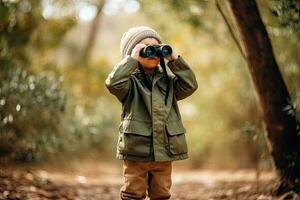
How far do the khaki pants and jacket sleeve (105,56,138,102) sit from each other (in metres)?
0.49

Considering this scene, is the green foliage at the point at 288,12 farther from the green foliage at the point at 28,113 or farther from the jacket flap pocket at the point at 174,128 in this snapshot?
the green foliage at the point at 28,113

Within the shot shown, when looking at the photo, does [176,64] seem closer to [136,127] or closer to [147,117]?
[147,117]

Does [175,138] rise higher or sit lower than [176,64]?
lower

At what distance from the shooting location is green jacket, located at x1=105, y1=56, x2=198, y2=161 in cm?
331

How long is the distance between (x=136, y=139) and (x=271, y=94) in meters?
1.58

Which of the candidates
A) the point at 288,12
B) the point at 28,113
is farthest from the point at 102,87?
the point at 288,12

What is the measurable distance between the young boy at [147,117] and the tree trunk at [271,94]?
101 cm

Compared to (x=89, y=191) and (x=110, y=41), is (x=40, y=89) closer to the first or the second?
(x=89, y=191)

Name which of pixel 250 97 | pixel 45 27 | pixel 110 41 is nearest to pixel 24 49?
pixel 45 27

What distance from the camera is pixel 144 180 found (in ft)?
11.2

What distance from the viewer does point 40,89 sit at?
5605mm

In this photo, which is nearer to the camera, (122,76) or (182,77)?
(122,76)

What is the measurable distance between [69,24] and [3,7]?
345 cm

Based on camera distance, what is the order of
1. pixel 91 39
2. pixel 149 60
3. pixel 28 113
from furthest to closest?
1. pixel 91 39
2. pixel 28 113
3. pixel 149 60
